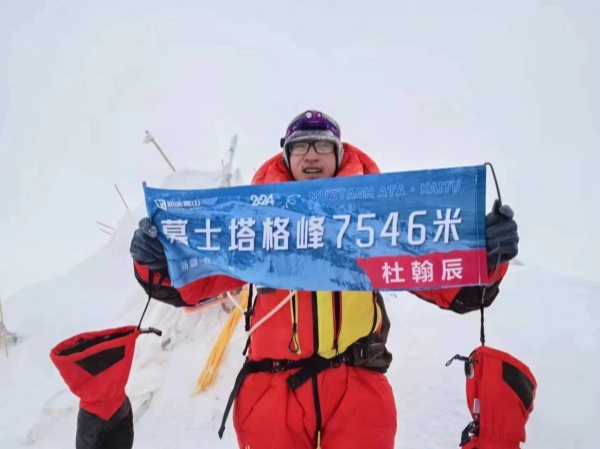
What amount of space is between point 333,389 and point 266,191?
3.75 feet

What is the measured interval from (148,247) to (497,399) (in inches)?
76.2

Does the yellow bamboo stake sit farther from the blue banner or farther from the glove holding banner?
the blue banner

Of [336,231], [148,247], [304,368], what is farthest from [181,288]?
[336,231]

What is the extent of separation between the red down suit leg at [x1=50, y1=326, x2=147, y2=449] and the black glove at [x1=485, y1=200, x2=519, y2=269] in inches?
81.7

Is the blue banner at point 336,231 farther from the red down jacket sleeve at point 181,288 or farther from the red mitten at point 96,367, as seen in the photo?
the red mitten at point 96,367

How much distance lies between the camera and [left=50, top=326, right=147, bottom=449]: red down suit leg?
8.17 ft

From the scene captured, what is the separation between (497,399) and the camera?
2.13m

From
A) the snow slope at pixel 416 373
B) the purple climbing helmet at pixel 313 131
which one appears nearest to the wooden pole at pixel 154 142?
the snow slope at pixel 416 373

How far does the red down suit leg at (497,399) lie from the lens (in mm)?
2098

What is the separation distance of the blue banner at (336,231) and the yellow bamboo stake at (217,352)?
3.48 meters

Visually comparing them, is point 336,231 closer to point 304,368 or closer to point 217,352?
point 304,368

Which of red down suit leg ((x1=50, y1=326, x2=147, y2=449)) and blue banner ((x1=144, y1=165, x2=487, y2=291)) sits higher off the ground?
blue banner ((x1=144, y1=165, x2=487, y2=291))

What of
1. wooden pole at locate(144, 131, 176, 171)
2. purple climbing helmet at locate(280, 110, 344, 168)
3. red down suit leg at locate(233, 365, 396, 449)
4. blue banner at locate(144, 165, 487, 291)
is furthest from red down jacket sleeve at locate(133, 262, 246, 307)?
wooden pole at locate(144, 131, 176, 171)

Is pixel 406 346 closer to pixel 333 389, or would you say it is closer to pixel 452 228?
pixel 333 389
